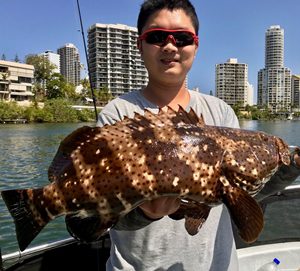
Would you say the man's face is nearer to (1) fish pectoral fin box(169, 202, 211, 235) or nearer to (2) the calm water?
(1) fish pectoral fin box(169, 202, 211, 235)

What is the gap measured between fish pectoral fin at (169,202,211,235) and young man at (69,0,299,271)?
0.19 meters

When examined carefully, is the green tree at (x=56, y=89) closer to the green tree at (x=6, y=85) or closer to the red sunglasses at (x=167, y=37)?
the green tree at (x=6, y=85)

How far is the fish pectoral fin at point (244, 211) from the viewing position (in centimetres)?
231

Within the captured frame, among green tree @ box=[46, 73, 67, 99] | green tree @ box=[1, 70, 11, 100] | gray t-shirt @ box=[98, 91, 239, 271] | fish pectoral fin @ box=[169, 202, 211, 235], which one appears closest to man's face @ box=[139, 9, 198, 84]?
gray t-shirt @ box=[98, 91, 239, 271]

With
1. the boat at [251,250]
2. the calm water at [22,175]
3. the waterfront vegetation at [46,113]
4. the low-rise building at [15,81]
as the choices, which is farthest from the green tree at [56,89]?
the boat at [251,250]

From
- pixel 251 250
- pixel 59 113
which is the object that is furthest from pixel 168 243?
pixel 59 113

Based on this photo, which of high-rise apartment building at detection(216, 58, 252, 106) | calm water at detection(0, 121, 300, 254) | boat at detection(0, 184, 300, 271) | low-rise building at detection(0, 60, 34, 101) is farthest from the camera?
high-rise apartment building at detection(216, 58, 252, 106)

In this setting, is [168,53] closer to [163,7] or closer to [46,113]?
[163,7]

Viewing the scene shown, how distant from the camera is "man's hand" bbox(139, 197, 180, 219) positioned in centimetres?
224

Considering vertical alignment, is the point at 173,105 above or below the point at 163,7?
below

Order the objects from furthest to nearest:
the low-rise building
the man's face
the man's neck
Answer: the low-rise building → the man's neck → the man's face

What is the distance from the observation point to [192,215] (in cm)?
242

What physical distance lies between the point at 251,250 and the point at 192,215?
283 centimetres

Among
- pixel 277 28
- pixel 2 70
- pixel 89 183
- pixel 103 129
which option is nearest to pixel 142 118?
pixel 103 129
